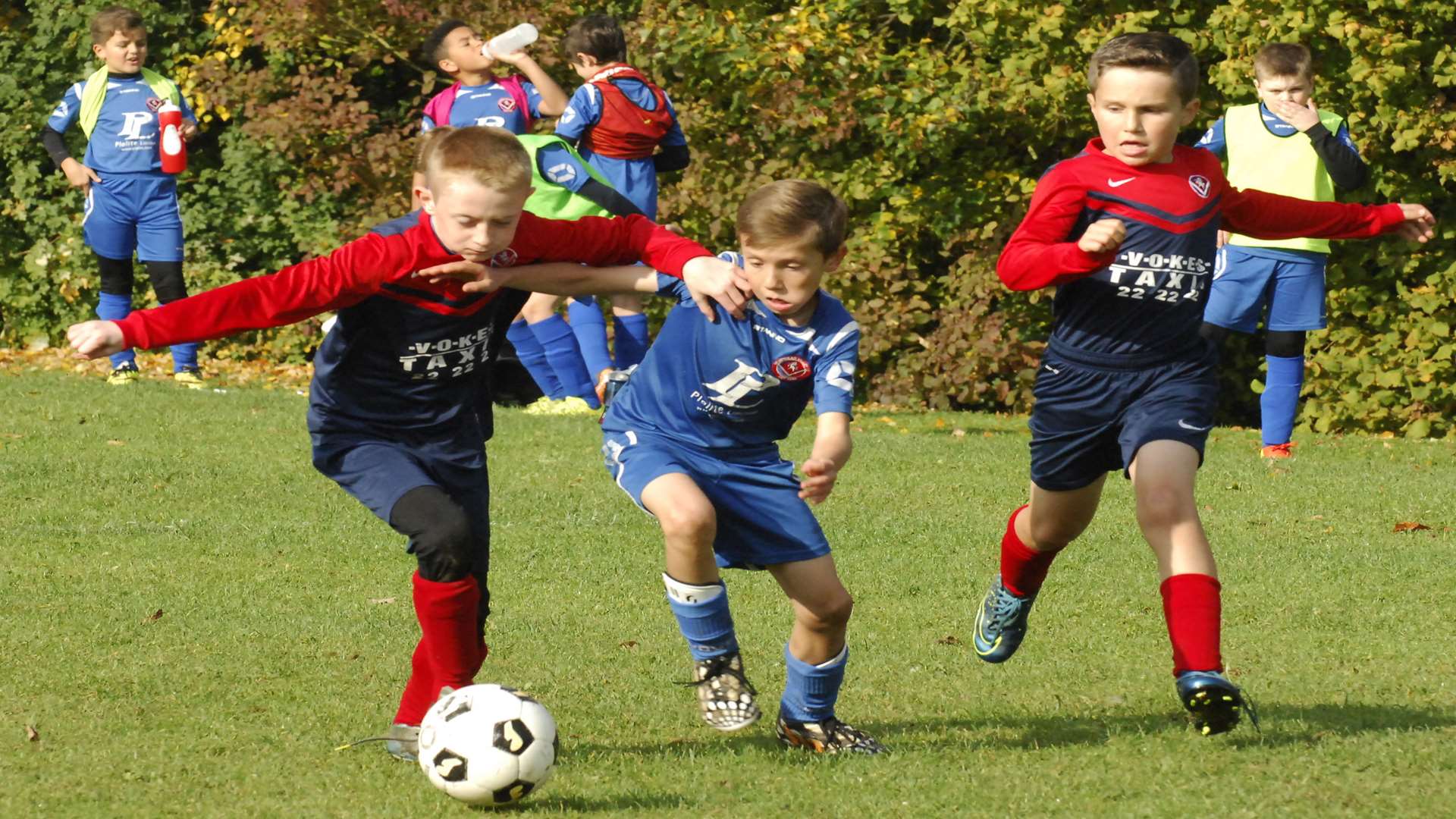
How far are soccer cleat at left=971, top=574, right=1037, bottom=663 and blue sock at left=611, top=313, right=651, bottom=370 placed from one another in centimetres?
544

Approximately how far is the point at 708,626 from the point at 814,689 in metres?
0.31

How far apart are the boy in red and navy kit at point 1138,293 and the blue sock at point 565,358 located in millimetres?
5692

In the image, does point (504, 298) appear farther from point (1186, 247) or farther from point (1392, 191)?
point (1392, 191)

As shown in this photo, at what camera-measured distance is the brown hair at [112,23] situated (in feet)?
37.3

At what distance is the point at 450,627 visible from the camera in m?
4.41

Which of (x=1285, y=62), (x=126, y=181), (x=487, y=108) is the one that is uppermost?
(x=1285, y=62)

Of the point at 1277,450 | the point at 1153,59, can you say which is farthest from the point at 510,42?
the point at 1153,59

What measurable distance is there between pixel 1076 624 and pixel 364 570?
2568mm

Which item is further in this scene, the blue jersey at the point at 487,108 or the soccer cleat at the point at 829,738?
the blue jersey at the point at 487,108

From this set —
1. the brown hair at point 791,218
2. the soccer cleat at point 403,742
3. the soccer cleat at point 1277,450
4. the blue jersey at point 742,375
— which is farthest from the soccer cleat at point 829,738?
the soccer cleat at point 1277,450

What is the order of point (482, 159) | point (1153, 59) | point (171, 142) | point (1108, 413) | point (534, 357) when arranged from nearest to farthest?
1. point (482, 159)
2. point (1153, 59)
3. point (1108, 413)
4. point (534, 357)
5. point (171, 142)

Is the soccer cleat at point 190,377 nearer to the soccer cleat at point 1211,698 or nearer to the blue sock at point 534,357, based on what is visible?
the blue sock at point 534,357

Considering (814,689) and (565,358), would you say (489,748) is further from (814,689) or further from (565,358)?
(565,358)

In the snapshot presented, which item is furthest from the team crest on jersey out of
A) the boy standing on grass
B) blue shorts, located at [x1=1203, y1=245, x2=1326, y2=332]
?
blue shorts, located at [x1=1203, y1=245, x2=1326, y2=332]
